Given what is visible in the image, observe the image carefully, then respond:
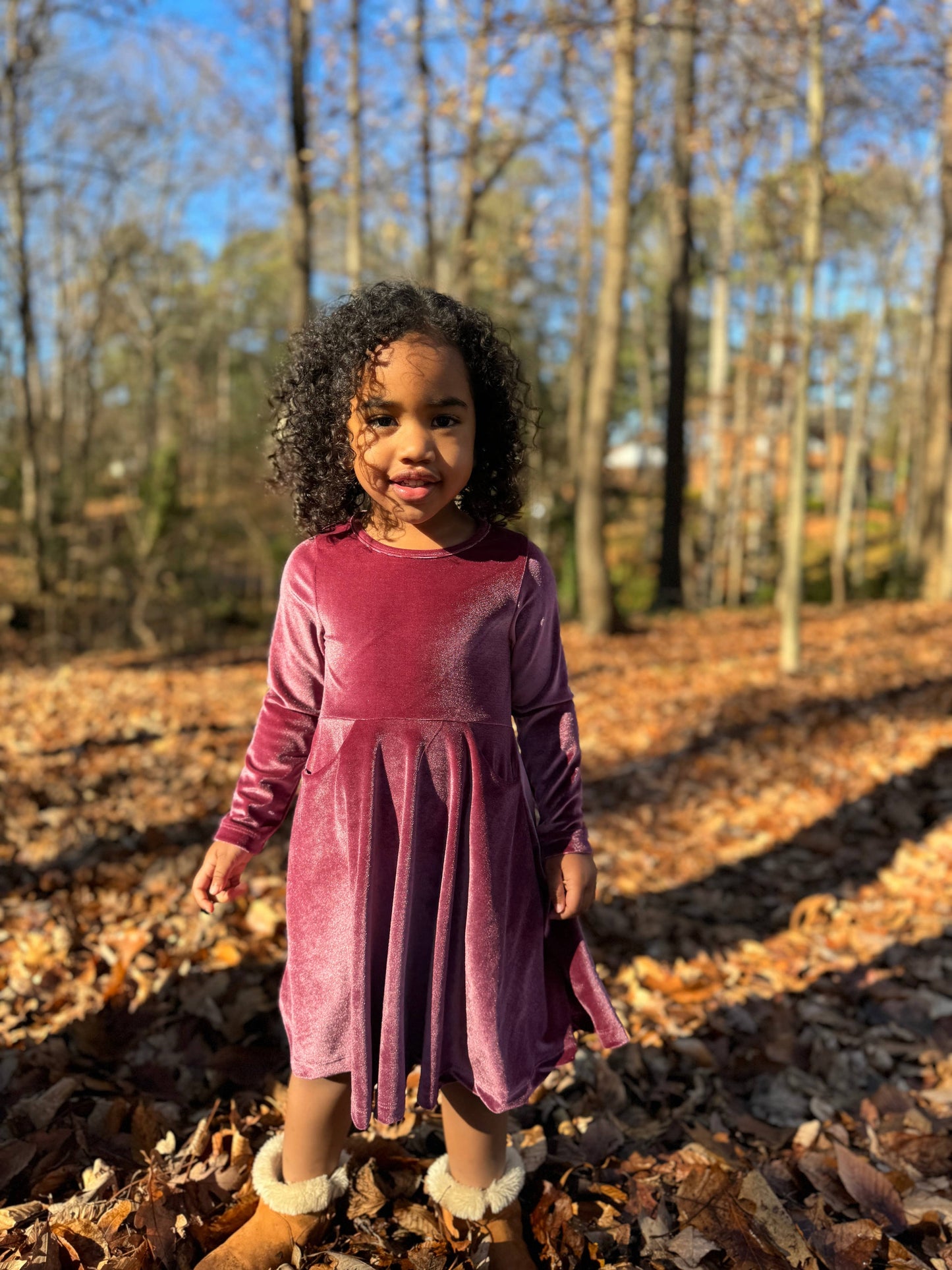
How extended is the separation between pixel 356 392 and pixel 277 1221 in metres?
1.71

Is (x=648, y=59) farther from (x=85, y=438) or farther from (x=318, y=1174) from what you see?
(x=318, y=1174)

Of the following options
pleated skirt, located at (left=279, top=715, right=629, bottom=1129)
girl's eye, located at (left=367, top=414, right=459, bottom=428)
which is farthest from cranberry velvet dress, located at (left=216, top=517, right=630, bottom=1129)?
girl's eye, located at (left=367, top=414, right=459, bottom=428)

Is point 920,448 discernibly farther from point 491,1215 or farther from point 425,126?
point 491,1215

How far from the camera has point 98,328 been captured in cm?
1844

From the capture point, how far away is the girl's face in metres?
1.68

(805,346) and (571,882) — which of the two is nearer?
(571,882)

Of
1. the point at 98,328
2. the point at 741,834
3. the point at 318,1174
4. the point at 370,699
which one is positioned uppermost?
the point at 98,328

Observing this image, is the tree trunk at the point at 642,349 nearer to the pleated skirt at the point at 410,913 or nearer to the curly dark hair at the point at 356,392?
the curly dark hair at the point at 356,392

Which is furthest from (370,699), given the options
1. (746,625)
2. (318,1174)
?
(746,625)

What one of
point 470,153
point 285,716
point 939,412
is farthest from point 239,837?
point 939,412

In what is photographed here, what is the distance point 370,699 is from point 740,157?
16.0 meters

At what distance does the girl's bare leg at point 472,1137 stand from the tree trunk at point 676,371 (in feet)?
39.9

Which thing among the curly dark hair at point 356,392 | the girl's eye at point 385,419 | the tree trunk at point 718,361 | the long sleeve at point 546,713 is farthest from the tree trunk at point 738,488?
the girl's eye at point 385,419

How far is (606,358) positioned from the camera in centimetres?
997
